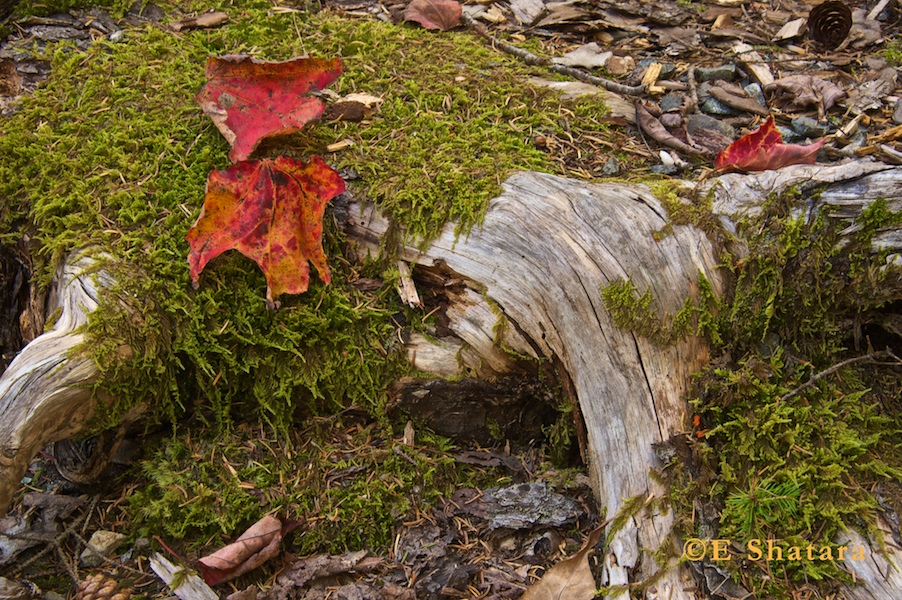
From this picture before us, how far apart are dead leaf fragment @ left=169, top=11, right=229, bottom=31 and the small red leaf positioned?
1182mm

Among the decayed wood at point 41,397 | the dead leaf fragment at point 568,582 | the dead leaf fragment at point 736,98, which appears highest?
the dead leaf fragment at point 736,98

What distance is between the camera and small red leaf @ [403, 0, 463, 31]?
418cm

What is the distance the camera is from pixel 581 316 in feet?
9.02

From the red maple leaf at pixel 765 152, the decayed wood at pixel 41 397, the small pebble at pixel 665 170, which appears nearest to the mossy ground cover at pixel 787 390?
the red maple leaf at pixel 765 152

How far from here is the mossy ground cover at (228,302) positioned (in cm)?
272

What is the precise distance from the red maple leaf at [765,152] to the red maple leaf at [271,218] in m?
1.84

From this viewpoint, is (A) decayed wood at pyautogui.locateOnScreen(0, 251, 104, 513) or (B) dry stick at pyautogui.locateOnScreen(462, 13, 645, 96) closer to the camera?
(A) decayed wood at pyautogui.locateOnScreen(0, 251, 104, 513)

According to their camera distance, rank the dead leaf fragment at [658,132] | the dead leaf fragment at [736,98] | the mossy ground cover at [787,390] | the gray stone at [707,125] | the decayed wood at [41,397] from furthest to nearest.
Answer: the dead leaf fragment at [736,98] < the gray stone at [707,125] < the dead leaf fragment at [658,132] < the decayed wood at [41,397] < the mossy ground cover at [787,390]

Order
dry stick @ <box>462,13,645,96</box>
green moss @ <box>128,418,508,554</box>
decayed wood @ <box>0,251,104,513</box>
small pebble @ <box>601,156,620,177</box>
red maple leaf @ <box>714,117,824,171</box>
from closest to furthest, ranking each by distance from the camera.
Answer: decayed wood @ <box>0,251,104,513</box>
green moss @ <box>128,418,508,554</box>
red maple leaf @ <box>714,117,824,171</box>
small pebble @ <box>601,156,620,177</box>
dry stick @ <box>462,13,645,96</box>

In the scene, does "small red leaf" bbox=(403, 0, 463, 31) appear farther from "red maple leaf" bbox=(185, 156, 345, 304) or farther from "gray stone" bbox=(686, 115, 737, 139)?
"red maple leaf" bbox=(185, 156, 345, 304)

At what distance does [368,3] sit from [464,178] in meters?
2.18

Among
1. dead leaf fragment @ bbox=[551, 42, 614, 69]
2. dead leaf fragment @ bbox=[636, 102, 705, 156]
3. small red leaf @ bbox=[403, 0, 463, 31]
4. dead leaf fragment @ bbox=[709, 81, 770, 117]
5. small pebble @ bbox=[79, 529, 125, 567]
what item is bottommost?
small pebble @ bbox=[79, 529, 125, 567]

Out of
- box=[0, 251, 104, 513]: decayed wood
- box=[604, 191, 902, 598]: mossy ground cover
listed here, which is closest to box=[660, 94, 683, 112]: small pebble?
box=[604, 191, 902, 598]: mossy ground cover

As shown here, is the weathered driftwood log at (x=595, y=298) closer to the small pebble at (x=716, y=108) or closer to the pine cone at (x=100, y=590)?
the small pebble at (x=716, y=108)
